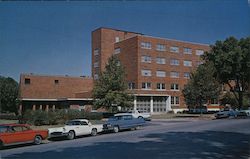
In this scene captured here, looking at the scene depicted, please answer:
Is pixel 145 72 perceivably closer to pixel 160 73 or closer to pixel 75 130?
pixel 160 73

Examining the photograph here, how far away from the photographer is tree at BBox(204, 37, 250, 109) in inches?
2180

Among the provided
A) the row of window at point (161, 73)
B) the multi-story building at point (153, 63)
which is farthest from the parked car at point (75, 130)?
the row of window at point (161, 73)

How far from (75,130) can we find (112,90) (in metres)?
22.8

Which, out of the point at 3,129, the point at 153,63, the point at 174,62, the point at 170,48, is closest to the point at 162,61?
the point at 153,63

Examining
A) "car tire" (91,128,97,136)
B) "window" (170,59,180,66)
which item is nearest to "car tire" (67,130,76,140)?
"car tire" (91,128,97,136)

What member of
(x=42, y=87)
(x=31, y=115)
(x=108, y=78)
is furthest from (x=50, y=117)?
(x=42, y=87)

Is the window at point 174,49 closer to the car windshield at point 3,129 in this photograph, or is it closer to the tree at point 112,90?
the tree at point 112,90

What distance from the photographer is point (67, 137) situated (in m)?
22.1

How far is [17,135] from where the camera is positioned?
1808 centimetres

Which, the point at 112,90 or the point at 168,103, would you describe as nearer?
the point at 112,90

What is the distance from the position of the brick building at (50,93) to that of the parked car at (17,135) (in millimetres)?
40459

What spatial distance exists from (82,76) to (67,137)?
2128 inches

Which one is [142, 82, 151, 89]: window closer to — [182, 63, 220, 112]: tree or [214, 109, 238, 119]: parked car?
[182, 63, 220, 112]: tree

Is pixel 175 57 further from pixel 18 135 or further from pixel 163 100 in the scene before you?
pixel 18 135
